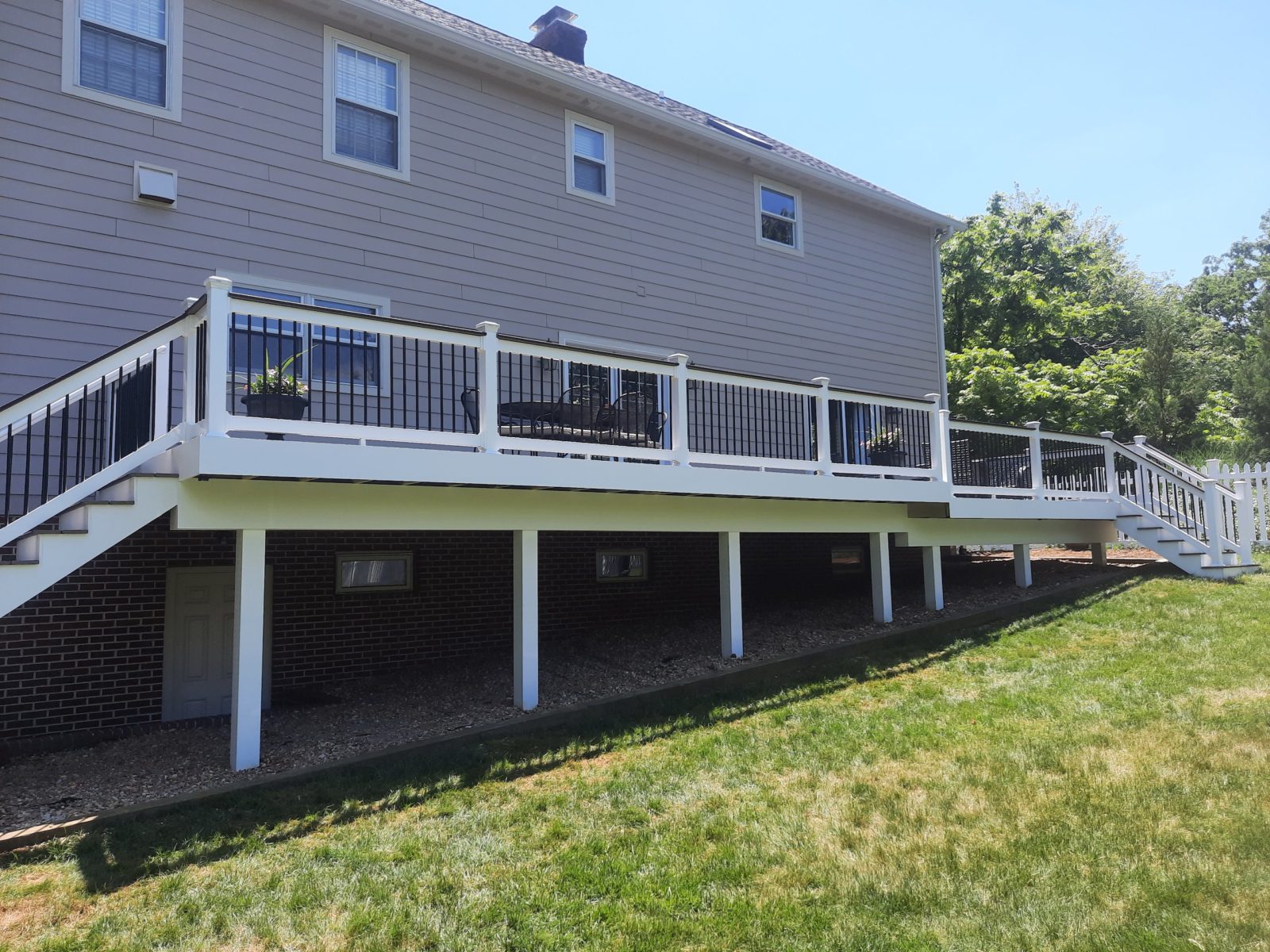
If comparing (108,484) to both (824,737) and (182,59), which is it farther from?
(824,737)

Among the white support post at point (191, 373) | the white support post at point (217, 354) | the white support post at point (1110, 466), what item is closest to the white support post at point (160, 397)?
the white support post at point (191, 373)

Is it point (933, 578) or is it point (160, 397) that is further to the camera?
point (933, 578)

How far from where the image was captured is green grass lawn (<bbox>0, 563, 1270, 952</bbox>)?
11.6 feet

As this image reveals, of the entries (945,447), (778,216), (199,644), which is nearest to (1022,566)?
(945,447)

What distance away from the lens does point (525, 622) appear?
717cm

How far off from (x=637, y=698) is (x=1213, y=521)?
8.82 metres

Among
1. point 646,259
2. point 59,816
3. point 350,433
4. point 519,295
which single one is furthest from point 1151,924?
point 646,259

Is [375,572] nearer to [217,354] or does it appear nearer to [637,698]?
[637,698]

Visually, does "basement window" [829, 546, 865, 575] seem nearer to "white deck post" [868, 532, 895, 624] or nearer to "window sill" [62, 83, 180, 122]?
"white deck post" [868, 532, 895, 624]

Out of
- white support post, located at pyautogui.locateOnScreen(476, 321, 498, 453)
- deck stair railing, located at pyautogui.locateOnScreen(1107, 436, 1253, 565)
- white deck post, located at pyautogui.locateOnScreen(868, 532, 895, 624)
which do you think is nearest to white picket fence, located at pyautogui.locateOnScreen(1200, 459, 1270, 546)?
deck stair railing, located at pyautogui.locateOnScreen(1107, 436, 1253, 565)

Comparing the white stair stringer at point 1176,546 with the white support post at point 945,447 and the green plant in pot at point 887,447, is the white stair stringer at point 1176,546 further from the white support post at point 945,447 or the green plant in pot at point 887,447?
the green plant in pot at point 887,447

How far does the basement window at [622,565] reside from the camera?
1048 centimetres

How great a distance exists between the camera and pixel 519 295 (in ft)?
32.5

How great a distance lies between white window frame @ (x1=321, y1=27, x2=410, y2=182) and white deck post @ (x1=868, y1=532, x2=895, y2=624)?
6.67 m
